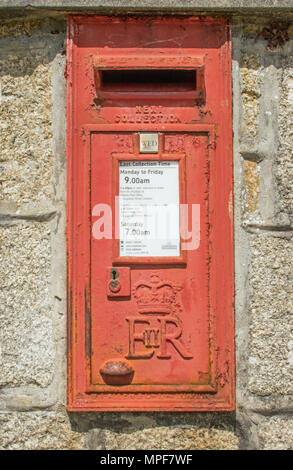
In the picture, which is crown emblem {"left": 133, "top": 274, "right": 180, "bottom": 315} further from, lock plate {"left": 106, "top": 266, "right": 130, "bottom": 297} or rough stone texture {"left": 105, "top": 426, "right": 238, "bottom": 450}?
rough stone texture {"left": 105, "top": 426, "right": 238, "bottom": 450}

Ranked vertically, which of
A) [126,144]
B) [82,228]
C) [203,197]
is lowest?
[82,228]

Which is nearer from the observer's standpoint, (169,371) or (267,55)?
(169,371)

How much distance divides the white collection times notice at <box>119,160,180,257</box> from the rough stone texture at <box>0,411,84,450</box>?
71cm

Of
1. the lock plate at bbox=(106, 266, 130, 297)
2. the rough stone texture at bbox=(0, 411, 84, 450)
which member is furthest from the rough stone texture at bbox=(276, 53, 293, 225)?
the rough stone texture at bbox=(0, 411, 84, 450)

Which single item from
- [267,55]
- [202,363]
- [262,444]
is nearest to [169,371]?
[202,363]

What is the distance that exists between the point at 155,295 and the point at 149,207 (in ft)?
1.03

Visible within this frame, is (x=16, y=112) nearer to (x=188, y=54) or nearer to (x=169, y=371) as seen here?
(x=188, y=54)

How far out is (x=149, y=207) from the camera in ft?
5.06

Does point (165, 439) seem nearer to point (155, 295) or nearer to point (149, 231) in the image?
point (155, 295)

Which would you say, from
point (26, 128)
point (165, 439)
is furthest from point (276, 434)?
point (26, 128)

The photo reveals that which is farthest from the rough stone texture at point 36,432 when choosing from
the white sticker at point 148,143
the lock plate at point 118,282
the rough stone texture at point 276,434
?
the white sticker at point 148,143

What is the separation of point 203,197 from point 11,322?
2.78ft

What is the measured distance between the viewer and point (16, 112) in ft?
5.36
